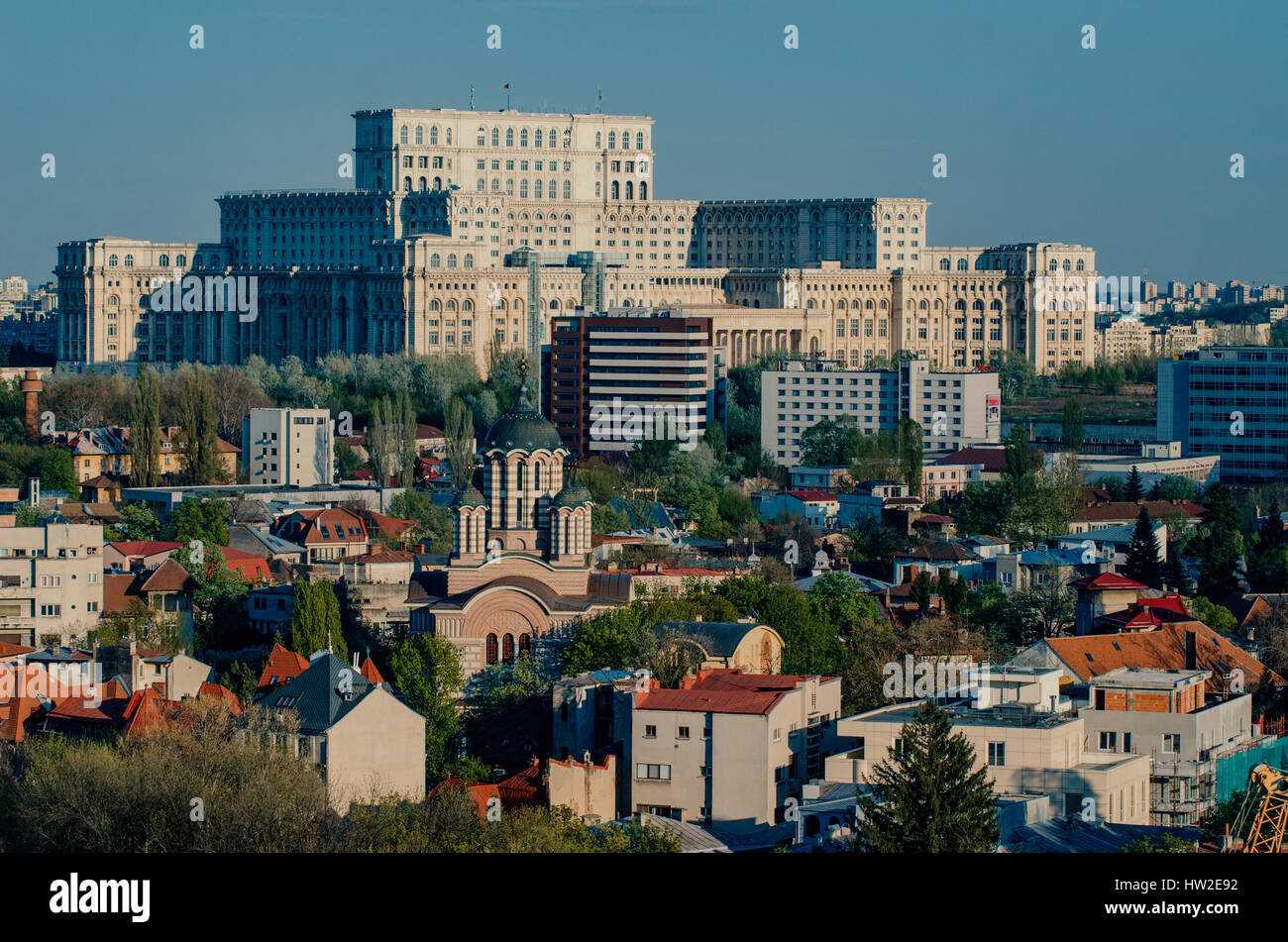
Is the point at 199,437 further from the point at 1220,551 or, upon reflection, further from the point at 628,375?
the point at 1220,551

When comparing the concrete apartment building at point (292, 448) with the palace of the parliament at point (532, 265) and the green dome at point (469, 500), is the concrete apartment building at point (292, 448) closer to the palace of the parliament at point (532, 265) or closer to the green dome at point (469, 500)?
the palace of the parliament at point (532, 265)

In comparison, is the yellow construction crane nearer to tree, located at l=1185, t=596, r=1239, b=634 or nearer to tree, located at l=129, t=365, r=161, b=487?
tree, located at l=1185, t=596, r=1239, b=634

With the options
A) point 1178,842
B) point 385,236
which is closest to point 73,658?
point 1178,842

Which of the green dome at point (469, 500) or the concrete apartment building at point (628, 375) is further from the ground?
the concrete apartment building at point (628, 375)

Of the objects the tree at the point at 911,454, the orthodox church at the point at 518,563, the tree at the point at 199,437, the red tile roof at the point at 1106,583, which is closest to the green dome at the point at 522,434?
the orthodox church at the point at 518,563
